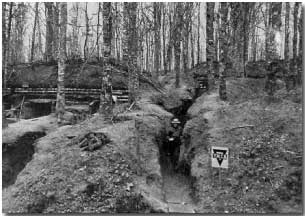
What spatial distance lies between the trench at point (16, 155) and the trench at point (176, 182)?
396cm

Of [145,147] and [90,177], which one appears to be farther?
[145,147]

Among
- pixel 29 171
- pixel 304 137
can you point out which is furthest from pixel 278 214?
pixel 29 171

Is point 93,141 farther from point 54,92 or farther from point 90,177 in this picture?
point 54,92

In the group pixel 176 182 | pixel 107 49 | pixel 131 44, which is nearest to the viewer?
pixel 176 182

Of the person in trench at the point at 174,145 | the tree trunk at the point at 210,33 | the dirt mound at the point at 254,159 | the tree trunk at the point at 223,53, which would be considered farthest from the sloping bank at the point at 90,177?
the tree trunk at the point at 210,33

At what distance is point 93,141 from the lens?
7559 mm

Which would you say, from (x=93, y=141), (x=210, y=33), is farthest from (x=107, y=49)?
(x=210, y=33)

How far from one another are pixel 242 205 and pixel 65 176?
415 cm

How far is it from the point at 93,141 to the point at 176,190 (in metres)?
2.59

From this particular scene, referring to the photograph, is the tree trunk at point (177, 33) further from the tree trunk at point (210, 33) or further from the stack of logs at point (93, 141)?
the stack of logs at point (93, 141)

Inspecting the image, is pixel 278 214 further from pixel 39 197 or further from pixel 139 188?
pixel 39 197

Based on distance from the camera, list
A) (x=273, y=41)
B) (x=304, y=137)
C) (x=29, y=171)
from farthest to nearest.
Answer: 1. (x=273, y=41)
2. (x=29, y=171)
3. (x=304, y=137)

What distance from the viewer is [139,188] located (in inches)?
258

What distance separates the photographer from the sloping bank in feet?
20.5
